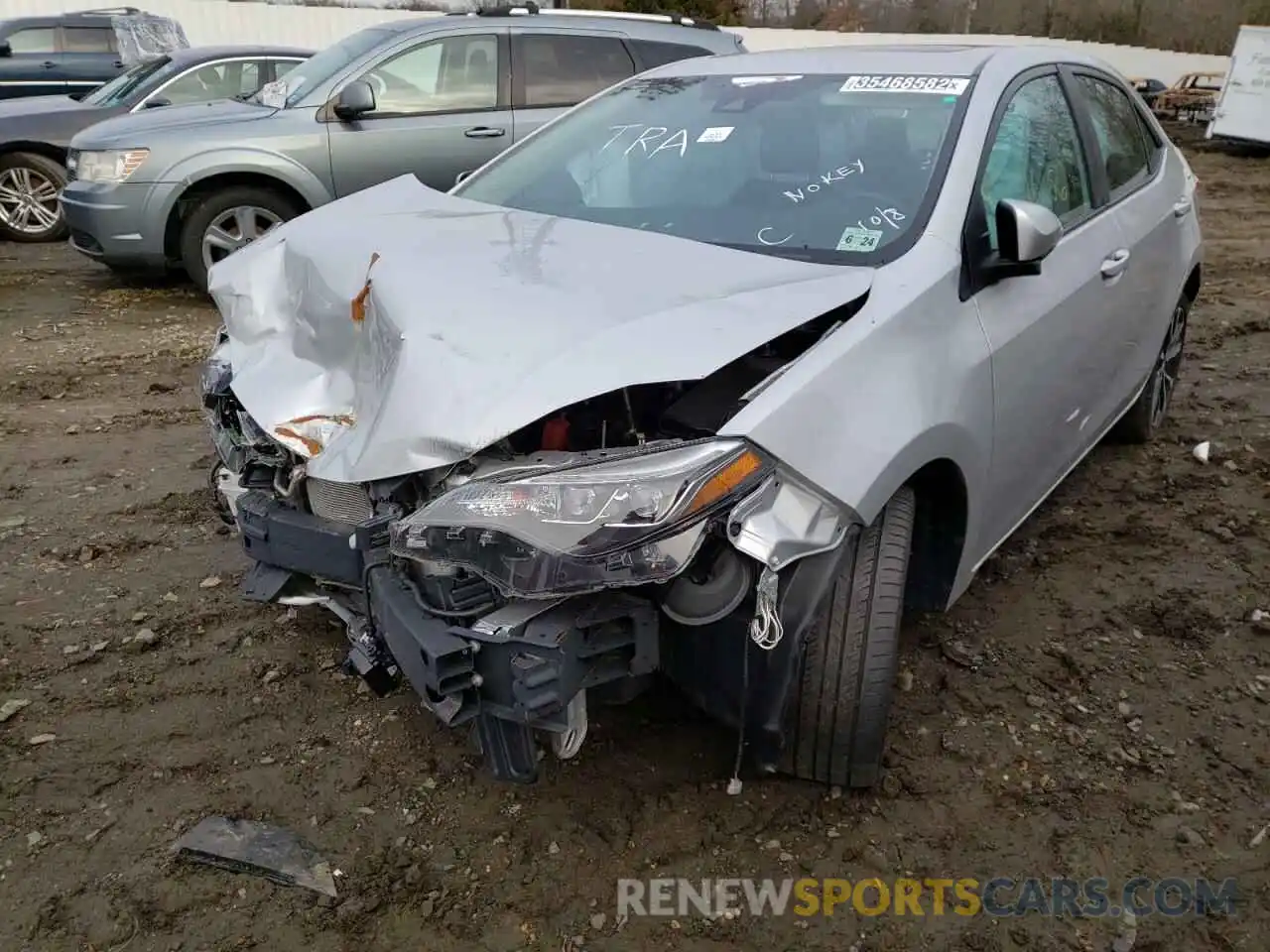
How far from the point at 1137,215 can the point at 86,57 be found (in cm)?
1119

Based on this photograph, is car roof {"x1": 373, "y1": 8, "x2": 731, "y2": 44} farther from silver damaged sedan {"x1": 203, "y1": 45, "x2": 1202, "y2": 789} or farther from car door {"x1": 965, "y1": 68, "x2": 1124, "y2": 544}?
car door {"x1": 965, "y1": 68, "x2": 1124, "y2": 544}

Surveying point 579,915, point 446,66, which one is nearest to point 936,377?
point 579,915

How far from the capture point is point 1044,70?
11.2 ft

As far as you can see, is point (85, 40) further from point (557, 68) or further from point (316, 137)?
point (557, 68)

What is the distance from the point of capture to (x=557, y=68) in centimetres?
739

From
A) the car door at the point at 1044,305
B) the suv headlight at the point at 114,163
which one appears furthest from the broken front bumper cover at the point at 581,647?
the suv headlight at the point at 114,163

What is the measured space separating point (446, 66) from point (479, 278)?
5183 mm

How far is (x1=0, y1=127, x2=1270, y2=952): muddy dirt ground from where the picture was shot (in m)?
2.18

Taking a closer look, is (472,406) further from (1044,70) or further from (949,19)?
(949,19)

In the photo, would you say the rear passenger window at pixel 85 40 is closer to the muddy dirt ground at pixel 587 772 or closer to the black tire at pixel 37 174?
the black tire at pixel 37 174

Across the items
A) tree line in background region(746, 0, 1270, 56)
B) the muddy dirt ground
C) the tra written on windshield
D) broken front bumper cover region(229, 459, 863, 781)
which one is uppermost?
tree line in background region(746, 0, 1270, 56)

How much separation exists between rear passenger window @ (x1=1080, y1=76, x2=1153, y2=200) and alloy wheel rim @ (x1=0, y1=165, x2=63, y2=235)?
27.8ft

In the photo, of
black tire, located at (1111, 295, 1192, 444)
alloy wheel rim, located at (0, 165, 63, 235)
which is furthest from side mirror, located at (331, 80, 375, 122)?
black tire, located at (1111, 295, 1192, 444)

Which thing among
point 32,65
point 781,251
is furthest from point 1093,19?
point 781,251
